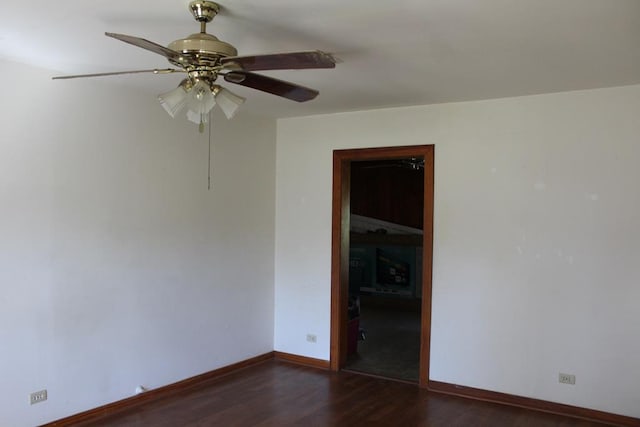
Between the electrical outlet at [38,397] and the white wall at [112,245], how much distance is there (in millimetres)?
40

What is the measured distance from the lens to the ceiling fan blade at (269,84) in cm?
241

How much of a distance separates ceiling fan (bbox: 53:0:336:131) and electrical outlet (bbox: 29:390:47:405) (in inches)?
91.2

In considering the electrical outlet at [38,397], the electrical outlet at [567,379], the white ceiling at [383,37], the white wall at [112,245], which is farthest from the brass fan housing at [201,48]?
the electrical outlet at [567,379]

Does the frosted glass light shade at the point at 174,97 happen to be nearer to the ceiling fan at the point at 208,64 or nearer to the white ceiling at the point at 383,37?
the ceiling fan at the point at 208,64

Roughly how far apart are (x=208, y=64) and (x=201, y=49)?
4.0 inches

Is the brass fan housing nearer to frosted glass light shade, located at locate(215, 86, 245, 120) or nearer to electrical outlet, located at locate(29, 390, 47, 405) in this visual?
frosted glass light shade, located at locate(215, 86, 245, 120)

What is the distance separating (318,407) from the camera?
3975mm

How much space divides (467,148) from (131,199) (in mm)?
2846

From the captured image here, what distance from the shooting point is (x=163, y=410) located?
387cm

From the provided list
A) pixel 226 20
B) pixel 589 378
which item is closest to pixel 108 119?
pixel 226 20

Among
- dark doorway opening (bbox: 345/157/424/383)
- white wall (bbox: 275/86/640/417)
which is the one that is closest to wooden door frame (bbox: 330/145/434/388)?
white wall (bbox: 275/86/640/417)

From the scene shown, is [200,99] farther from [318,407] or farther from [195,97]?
[318,407]

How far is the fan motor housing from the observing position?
2092 millimetres

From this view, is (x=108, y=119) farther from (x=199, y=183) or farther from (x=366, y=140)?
(x=366, y=140)
